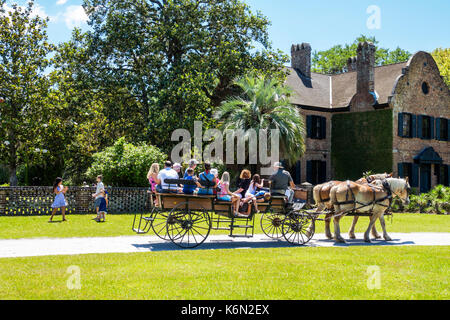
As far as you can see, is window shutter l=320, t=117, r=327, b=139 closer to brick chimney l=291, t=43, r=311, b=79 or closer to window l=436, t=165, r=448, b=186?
brick chimney l=291, t=43, r=311, b=79

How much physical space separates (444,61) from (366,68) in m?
23.3

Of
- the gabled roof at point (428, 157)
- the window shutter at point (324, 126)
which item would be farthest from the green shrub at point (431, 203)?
the window shutter at point (324, 126)

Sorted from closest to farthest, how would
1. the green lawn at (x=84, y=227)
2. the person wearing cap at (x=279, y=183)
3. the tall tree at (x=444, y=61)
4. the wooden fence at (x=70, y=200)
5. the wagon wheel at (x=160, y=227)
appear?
the wagon wheel at (x=160, y=227)
the person wearing cap at (x=279, y=183)
the green lawn at (x=84, y=227)
the wooden fence at (x=70, y=200)
the tall tree at (x=444, y=61)

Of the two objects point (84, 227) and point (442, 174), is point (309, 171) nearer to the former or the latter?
point (442, 174)

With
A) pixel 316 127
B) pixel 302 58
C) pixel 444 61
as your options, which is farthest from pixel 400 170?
pixel 444 61

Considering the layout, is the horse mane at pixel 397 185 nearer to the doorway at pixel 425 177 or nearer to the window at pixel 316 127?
the window at pixel 316 127

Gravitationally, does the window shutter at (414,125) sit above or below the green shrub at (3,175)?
above

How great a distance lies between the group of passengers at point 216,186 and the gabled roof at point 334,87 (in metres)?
20.4

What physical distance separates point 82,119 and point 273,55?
500 inches

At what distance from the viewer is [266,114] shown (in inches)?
1048

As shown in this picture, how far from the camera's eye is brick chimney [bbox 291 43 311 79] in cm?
3841

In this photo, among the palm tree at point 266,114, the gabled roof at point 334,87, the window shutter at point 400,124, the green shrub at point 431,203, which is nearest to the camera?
the palm tree at point 266,114

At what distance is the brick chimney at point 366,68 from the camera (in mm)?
33969

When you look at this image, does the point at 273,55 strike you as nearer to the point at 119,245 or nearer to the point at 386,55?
the point at 119,245
